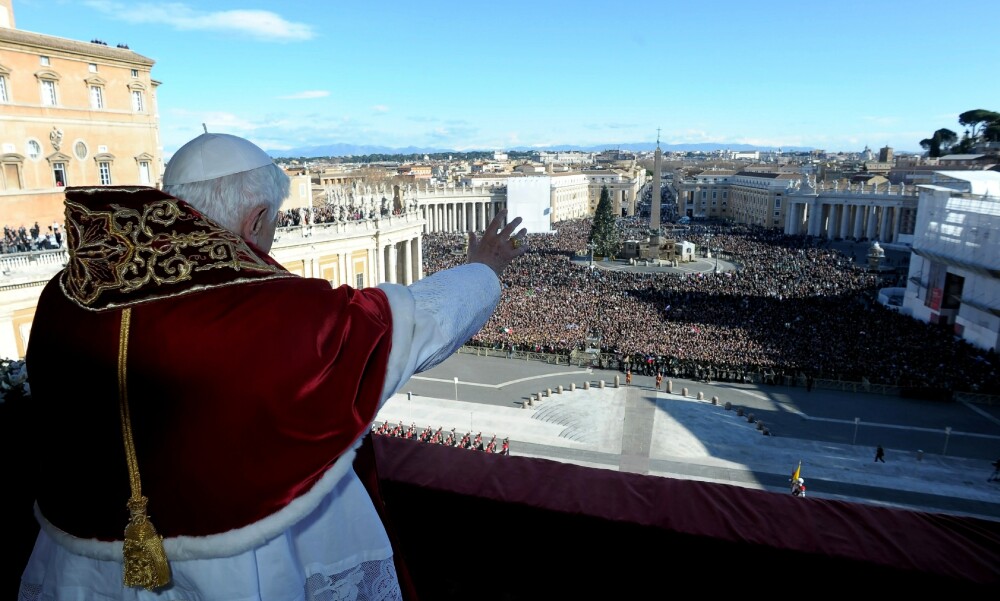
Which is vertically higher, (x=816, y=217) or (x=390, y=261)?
(x=390, y=261)

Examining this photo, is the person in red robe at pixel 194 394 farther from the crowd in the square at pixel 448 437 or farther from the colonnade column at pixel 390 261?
the colonnade column at pixel 390 261

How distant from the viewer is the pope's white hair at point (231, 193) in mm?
1430

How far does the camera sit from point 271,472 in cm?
118

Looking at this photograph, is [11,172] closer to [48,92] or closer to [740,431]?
[48,92]

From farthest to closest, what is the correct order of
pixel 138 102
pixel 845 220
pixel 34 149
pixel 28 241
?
1. pixel 845 220
2. pixel 138 102
3. pixel 34 149
4. pixel 28 241

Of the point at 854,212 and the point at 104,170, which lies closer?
the point at 104,170

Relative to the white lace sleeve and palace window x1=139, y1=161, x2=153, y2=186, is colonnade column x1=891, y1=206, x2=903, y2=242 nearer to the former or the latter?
palace window x1=139, y1=161, x2=153, y2=186

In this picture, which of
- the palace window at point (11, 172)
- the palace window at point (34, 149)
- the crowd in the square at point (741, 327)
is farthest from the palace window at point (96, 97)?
the crowd in the square at point (741, 327)

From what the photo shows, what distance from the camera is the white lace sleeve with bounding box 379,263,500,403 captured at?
49.5 inches

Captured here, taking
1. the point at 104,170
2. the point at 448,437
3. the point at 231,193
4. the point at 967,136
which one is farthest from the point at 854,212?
the point at 231,193

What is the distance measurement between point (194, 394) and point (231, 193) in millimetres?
531

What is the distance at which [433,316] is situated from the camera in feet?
4.38

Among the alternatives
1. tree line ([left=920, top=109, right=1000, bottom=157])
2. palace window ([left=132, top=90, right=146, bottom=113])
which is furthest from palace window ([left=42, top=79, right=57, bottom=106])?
tree line ([left=920, top=109, right=1000, bottom=157])

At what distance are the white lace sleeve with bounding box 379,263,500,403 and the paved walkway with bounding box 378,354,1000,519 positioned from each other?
13582mm
